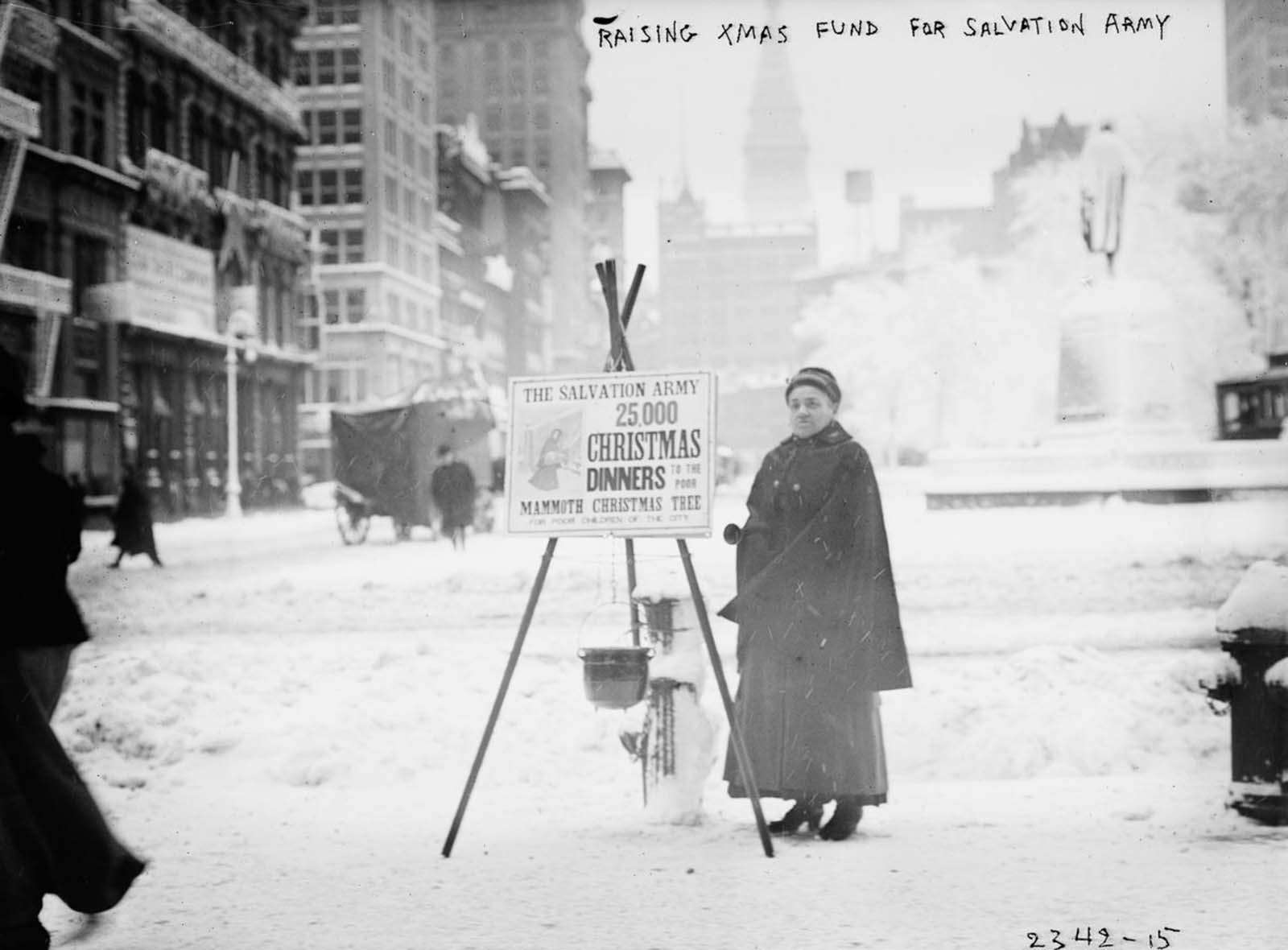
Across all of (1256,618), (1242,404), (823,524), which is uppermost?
(1242,404)

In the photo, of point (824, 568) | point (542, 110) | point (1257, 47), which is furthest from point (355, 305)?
point (1257, 47)

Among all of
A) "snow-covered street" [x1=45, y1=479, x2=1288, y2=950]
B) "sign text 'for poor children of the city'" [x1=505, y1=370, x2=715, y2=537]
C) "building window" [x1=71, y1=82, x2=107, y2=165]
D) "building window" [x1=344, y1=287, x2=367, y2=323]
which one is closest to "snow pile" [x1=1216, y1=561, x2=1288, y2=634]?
"snow-covered street" [x1=45, y1=479, x2=1288, y2=950]

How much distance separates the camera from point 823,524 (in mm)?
5078

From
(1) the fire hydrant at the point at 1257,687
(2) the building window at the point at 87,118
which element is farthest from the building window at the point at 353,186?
(1) the fire hydrant at the point at 1257,687

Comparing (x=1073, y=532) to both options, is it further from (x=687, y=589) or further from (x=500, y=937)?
(x=500, y=937)

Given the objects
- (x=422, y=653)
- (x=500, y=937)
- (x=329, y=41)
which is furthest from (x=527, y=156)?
(x=500, y=937)

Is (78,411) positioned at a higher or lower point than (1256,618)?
higher

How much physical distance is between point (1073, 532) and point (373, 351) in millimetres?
4959

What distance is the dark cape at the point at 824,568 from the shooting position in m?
5.03

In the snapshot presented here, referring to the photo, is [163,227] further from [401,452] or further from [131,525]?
[401,452]

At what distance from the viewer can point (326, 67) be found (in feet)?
26.5

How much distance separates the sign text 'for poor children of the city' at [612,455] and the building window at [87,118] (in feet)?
14.8

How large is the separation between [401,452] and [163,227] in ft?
7.29

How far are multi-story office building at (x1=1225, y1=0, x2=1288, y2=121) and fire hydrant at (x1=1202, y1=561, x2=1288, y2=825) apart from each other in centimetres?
296
